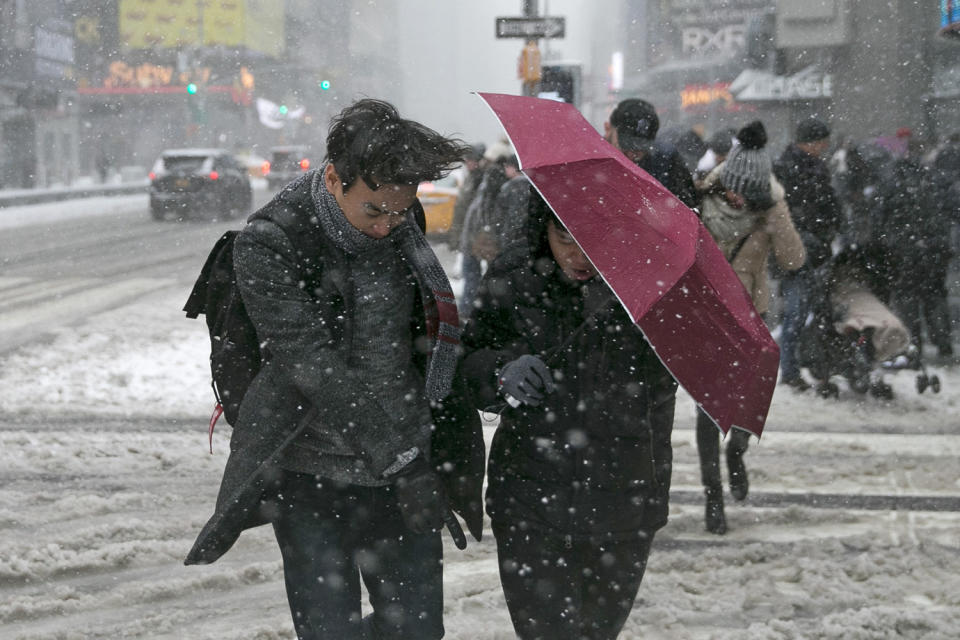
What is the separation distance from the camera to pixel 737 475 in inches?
226

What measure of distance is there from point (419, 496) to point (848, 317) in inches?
251

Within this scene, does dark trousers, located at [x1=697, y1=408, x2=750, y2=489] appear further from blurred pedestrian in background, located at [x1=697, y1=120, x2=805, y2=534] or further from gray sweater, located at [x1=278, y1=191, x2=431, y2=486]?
gray sweater, located at [x1=278, y1=191, x2=431, y2=486]

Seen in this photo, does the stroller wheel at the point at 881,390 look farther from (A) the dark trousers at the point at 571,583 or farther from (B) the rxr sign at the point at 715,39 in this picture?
(B) the rxr sign at the point at 715,39

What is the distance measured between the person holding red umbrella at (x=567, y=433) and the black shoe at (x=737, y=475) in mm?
2803

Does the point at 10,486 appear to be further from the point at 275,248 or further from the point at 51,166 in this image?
the point at 51,166

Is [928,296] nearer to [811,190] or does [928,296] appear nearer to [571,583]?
[811,190]

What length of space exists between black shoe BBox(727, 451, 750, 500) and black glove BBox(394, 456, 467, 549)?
3215mm

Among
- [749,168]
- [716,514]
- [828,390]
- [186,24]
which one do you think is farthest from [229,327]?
[186,24]

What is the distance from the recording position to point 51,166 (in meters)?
54.2

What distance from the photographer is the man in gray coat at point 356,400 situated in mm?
2676

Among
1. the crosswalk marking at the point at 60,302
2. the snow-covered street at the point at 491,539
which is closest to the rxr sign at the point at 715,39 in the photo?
the crosswalk marking at the point at 60,302

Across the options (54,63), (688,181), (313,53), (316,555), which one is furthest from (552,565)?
(313,53)

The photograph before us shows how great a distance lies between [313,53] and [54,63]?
196 ft

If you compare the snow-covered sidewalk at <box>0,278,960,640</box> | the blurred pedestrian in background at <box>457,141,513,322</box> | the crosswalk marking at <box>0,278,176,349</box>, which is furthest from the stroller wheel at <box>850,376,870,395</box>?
the crosswalk marking at <box>0,278,176,349</box>
